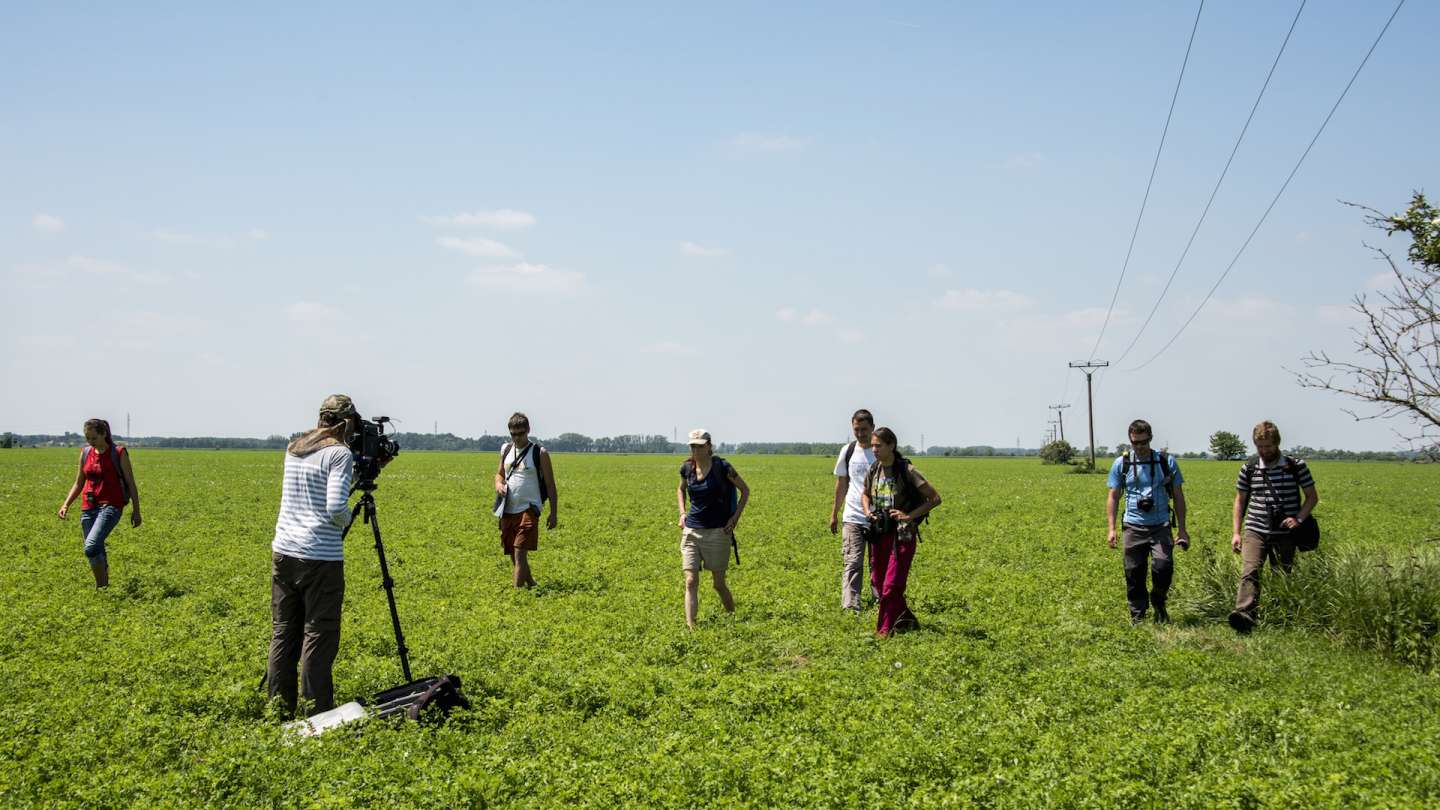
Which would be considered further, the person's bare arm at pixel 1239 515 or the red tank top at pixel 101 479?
the red tank top at pixel 101 479

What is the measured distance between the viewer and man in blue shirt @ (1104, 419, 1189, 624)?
1090 cm

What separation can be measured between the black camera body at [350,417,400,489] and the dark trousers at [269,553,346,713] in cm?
76

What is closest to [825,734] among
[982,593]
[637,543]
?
[982,593]

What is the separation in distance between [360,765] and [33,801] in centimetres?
190

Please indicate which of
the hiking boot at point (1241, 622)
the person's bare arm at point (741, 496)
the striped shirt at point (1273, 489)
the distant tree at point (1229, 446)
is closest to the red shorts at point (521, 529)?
the person's bare arm at point (741, 496)

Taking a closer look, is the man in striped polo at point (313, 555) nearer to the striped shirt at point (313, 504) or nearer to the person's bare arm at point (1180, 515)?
the striped shirt at point (313, 504)

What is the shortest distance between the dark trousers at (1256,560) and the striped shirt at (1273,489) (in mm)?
98

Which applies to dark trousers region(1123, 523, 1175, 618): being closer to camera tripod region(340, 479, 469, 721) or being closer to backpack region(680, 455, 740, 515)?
backpack region(680, 455, 740, 515)

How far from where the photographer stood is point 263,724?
7074mm

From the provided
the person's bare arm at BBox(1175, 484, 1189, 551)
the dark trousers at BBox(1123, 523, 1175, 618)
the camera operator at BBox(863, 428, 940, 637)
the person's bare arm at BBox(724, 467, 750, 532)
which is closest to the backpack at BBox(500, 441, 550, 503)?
the person's bare arm at BBox(724, 467, 750, 532)

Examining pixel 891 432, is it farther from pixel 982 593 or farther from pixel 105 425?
pixel 105 425

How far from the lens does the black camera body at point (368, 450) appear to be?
7.79 m

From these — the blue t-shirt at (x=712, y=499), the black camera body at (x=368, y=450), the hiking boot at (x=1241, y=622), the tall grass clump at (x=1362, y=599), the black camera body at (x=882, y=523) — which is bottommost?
the hiking boot at (x=1241, y=622)

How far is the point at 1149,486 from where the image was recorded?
1091 cm
